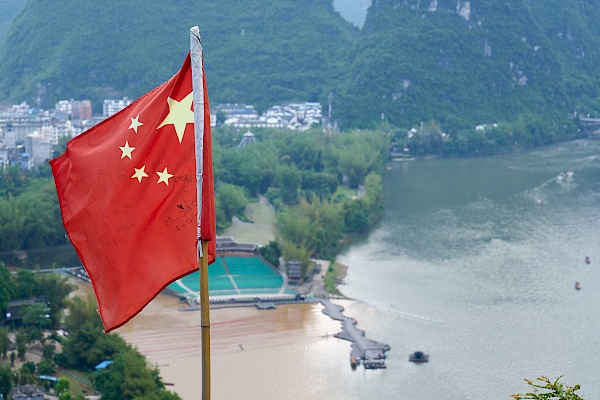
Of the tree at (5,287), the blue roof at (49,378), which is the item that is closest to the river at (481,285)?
the blue roof at (49,378)

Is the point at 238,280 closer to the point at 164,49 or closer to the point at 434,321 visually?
the point at 434,321

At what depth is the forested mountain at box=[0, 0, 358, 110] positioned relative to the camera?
61.5m

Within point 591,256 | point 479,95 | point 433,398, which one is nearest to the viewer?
point 433,398

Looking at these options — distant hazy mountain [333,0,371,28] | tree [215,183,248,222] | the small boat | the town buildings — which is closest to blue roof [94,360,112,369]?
the small boat

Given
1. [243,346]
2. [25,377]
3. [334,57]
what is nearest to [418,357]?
[243,346]

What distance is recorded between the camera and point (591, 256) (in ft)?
89.0

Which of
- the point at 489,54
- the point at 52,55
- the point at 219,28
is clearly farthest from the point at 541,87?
the point at 52,55

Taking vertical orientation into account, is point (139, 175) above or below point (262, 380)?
above

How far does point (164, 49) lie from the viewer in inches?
2537

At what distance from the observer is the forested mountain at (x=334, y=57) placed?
191 feet

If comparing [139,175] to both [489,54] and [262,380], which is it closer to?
[262,380]

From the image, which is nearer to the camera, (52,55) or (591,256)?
(591,256)

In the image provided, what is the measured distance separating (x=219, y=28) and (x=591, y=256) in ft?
140

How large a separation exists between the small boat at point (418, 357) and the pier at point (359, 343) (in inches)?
19.6
